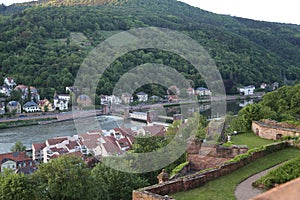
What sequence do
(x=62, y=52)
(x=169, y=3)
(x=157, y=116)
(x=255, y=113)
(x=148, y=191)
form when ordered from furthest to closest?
(x=169, y=3) → (x=62, y=52) → (x=157, y=116) → (x=255, y=113) → (x=148, y=191)

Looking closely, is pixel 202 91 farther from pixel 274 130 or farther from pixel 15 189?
pixel 15 189

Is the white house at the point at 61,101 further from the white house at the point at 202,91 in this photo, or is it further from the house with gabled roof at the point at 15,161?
the house with gabled roof at the point at 15,161

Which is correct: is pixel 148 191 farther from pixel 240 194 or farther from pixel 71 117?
pixel 71 117

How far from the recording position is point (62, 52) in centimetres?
8125

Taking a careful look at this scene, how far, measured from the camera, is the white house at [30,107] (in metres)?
56.8

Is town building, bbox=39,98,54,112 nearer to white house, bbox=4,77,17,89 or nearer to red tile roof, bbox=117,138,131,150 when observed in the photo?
white house, bbox=4,77,17,89

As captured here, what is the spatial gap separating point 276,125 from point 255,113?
2816 millimetres

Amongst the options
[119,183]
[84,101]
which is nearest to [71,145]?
[119,183]

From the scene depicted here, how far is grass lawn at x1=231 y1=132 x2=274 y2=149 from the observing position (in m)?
11.3

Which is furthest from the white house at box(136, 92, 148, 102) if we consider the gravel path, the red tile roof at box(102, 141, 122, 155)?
the gravel path

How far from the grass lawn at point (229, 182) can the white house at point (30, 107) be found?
52.6m

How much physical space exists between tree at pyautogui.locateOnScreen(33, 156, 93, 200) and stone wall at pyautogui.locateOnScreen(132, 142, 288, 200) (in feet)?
26.3

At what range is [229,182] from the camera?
22.2 ft

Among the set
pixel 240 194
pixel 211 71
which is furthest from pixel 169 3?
pixel 240 194
